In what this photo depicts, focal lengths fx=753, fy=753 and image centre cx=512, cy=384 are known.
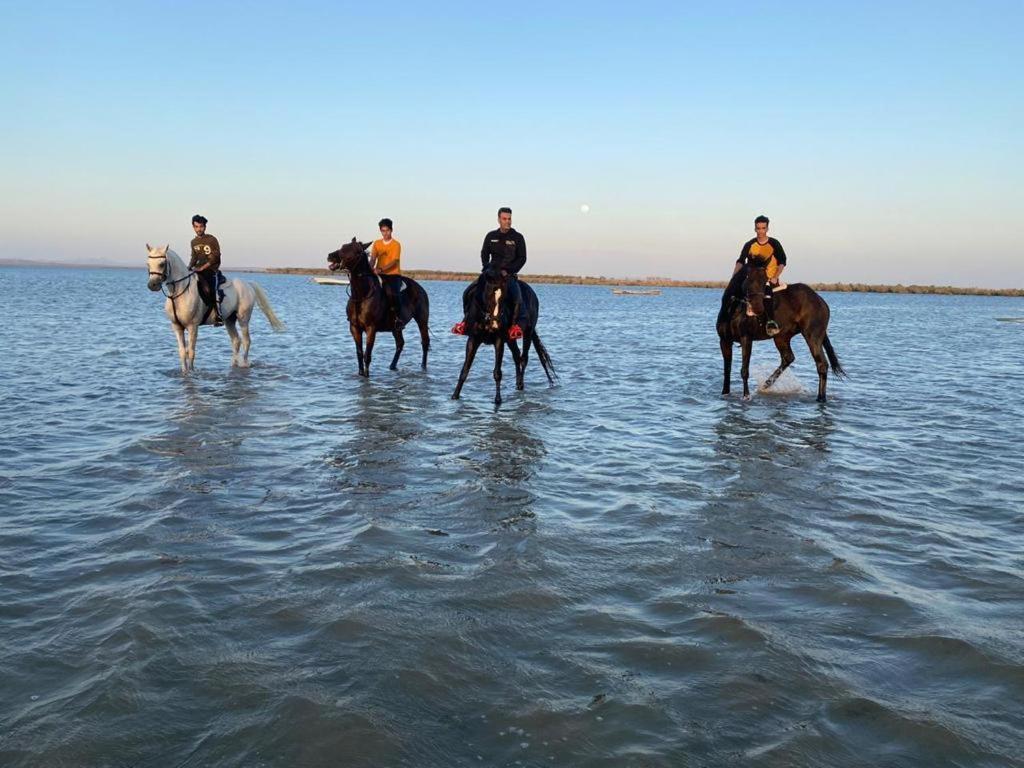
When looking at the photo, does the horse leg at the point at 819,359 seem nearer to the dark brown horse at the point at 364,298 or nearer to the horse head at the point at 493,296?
the horse head at the point at 493,296

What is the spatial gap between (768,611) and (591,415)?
7125 millimetres

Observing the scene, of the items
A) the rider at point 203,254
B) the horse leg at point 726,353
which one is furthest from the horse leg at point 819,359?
the rider at point 203,254

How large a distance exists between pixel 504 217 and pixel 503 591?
838 cm

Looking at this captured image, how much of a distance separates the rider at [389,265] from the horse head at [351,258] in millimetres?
811

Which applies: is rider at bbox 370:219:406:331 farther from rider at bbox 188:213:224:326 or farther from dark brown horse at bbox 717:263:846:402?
dark brown horse at bbox 717:263:846:402

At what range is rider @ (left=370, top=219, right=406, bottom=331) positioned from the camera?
15.3 m

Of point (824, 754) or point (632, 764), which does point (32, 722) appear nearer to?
point (632, 764)

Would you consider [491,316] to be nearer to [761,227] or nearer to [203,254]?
[761,227]

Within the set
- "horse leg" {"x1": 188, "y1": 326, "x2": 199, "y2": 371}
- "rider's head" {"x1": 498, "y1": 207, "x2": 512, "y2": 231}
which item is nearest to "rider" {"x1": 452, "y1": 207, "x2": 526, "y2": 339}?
"rider's head" {"x1": 498, "y1": 207, "x2": 512, "y2": 231}

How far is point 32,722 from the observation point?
326 centimetres

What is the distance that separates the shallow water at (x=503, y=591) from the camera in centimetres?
328

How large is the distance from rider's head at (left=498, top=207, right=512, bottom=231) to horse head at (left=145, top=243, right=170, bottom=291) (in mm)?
6388

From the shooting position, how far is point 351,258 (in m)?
14.0

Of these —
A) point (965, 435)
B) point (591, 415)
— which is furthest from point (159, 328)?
point (965, 435)
